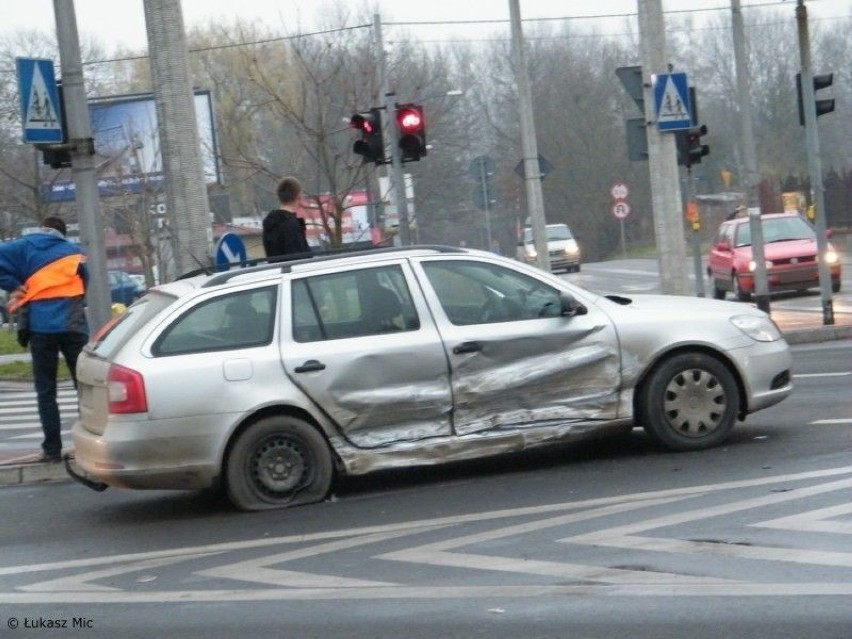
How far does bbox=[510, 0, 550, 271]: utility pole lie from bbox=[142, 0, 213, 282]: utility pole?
542 inches

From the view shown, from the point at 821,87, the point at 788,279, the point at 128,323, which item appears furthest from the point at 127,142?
the point at 128,323

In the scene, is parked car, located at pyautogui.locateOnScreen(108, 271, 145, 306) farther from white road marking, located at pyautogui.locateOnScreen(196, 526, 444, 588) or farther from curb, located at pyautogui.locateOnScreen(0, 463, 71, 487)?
white road marking, located at pyautogui.locateOnScreen(196, 526, 444, 588)

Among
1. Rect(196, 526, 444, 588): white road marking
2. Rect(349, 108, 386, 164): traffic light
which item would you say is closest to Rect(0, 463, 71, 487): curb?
Rect(196, 526, 444, 588): white road marking

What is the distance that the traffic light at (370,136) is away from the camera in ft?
56.3

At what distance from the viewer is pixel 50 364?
11.1 metres

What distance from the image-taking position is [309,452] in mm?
9242

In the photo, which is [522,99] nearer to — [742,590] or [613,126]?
[742,590]

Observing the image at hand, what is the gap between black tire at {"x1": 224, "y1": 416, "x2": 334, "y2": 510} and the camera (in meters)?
9.10

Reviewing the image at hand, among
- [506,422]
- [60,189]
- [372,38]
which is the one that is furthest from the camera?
[60,189]

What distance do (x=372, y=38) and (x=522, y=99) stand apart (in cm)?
900

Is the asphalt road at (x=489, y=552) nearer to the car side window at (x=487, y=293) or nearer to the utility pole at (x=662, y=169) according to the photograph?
the car side window at (x=487, y=293)

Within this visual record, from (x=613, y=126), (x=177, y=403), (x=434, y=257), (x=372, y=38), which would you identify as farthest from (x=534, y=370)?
(x=613, y=126)

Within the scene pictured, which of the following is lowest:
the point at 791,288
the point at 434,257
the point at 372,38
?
the point at 791,288

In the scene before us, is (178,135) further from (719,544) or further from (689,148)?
(689,148)
